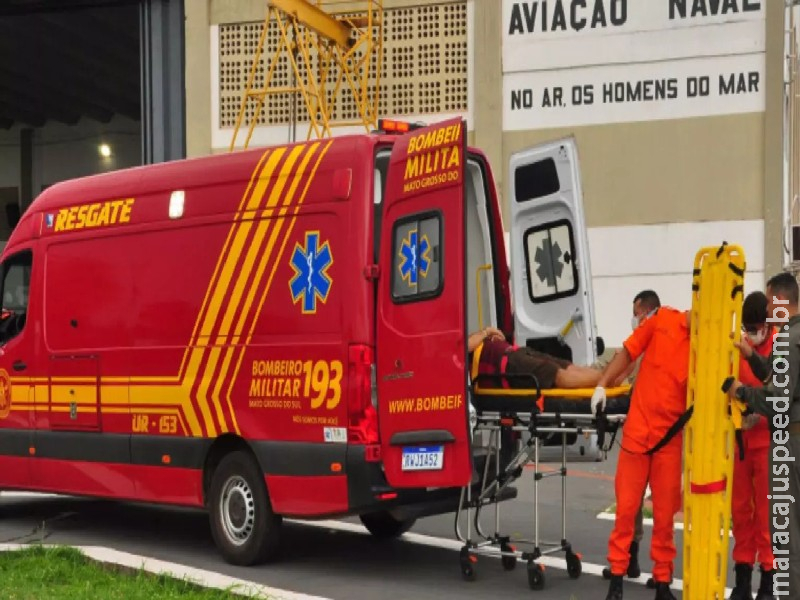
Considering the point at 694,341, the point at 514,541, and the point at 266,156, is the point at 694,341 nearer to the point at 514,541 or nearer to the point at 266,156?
the point at 514,541

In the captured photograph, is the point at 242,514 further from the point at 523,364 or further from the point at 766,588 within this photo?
the point at 766,588

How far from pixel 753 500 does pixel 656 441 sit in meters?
0.83

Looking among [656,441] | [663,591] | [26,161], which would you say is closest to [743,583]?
[663,591]

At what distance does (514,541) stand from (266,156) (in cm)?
311

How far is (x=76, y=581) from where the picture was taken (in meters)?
8.13

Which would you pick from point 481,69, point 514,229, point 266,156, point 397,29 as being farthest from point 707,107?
point 266,156

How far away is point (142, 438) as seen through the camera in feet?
32.4

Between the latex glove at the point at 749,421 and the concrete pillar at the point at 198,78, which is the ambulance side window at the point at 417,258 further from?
the concrete pillar at the point at 198,78

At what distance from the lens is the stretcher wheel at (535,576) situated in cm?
827

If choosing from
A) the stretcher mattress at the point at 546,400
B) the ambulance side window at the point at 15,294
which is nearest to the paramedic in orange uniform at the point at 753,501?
the stretcher mattress at the point at 546,400

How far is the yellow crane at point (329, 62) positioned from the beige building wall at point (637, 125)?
0.32m

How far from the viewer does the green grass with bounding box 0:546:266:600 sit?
25.0 feet

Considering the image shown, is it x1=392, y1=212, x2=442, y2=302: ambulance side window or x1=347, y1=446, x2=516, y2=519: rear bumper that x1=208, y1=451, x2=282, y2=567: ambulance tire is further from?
x1=392, y1=212, x2=442, y2=302: ambulance side window

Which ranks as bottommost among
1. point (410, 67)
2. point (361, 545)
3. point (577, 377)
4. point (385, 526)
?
point (361, 545)
